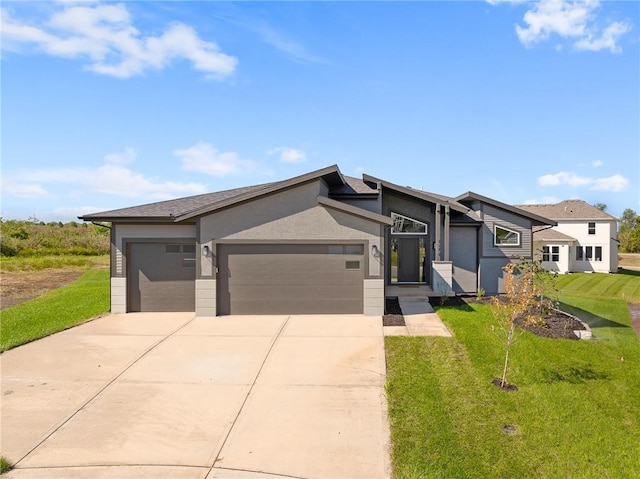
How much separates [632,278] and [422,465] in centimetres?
2931

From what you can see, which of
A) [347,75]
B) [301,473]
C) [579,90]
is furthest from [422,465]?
[579,90]

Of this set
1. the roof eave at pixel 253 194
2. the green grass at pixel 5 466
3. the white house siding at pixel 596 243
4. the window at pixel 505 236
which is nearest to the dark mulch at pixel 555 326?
the window at pixel 505 236

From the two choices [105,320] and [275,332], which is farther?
[105,320]

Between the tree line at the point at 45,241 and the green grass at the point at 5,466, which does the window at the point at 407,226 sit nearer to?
Answer: the green grass at the point at 5,466

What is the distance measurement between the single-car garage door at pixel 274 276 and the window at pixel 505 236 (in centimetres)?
793

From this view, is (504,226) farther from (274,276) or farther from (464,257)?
(274,276)

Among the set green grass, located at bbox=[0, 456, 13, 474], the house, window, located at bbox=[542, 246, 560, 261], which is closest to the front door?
the house

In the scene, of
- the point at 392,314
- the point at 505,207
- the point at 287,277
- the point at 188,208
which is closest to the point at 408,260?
the point at 505,207

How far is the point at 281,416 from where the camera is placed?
546cm

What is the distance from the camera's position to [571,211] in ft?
101

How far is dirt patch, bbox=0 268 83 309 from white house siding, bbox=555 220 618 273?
3577 centimetres

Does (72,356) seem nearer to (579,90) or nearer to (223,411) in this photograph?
(223,411)

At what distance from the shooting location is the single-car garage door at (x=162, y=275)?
12.1 metres

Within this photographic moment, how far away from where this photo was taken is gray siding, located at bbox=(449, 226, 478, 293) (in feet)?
50.3
